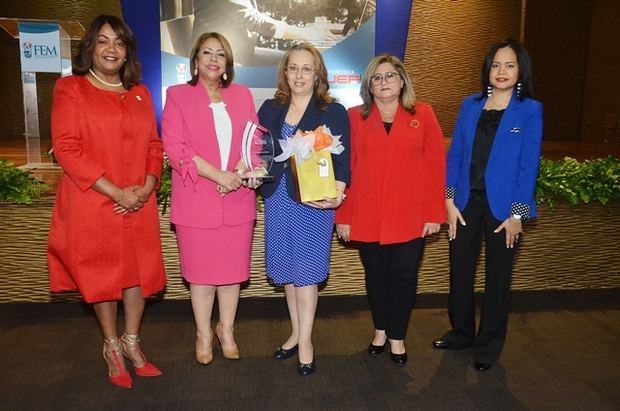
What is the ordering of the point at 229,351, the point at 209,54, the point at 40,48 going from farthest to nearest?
the point at 40,48, the point at 229,351, the point at 209,54

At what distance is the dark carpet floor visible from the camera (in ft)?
8.44

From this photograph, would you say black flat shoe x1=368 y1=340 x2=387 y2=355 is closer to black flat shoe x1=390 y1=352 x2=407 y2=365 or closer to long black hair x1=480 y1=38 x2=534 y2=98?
black flat shoe x1=390 y1=352 x2=407 y2=365

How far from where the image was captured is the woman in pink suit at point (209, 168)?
2.61 meters

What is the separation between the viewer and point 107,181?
8.07 feet

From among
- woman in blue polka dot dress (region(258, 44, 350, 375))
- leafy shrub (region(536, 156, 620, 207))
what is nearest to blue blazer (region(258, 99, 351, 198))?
woman in blue polka dot dress (region(258, 44, 350, 375))

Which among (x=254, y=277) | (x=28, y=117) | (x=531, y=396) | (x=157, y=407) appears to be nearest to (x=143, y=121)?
(x=157, y=407)

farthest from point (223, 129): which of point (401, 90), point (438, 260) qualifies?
point (438, 260)

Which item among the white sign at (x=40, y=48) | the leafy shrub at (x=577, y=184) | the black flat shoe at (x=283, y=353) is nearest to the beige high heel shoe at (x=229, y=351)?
the black flat shoe at (x=283, y=353)

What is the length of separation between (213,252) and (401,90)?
124cm

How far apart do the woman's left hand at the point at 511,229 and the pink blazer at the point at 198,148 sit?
4.25ft

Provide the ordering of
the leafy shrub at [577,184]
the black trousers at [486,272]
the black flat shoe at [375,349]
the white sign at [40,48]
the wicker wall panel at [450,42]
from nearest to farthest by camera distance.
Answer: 1. the black trousers at [486,272]
2. the black flat shoe at [375,349]
3. the leafy shrub at [577,184]
4. the white sign at [40,48]
5. the wicker wall panel at [450,42]

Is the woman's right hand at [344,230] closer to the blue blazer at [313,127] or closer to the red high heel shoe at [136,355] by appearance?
the blue blazer at [313,127]

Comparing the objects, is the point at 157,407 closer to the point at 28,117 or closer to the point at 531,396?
the point at 531,396

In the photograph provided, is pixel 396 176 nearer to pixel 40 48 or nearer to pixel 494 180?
pixel 494 180
